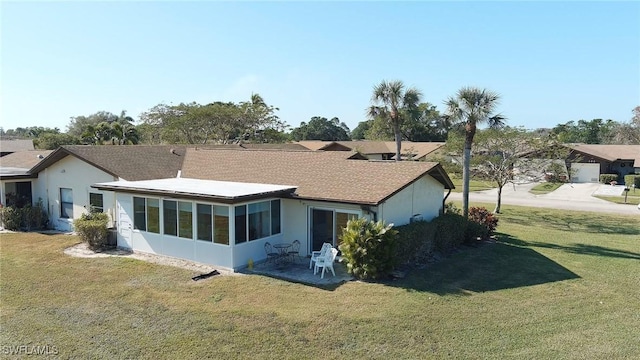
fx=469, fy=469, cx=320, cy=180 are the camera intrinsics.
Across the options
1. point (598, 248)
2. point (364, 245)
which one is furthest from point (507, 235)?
point (364, 245)

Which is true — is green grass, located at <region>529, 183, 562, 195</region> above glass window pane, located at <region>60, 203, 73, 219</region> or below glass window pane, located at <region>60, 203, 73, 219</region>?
below

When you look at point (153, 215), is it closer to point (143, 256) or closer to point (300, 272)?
point (143, 256)

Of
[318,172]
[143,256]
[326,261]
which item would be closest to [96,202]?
[143,256]

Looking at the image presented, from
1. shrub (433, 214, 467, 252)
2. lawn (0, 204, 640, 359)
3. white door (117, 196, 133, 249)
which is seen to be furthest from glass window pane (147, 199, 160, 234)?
shrub (433, 214, 467, 252)

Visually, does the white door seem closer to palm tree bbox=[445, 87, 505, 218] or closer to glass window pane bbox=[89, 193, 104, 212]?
glass window pane bbox=[89, 193, 104, 212]

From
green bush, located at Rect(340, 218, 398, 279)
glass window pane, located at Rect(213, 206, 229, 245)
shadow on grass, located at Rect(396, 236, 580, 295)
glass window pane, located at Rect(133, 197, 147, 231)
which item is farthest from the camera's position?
glass window pane, located at Rect(133, 197, 147, 231)

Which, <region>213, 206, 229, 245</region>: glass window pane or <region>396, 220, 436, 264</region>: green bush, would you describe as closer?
<region>396, 220, 436, 264</region>: green bush

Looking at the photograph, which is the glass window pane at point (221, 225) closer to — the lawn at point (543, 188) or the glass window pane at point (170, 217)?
the glass window pane at point (170, 217)

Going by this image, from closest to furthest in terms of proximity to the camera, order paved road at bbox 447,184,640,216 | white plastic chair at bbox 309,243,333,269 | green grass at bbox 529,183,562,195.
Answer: white plastic chair at bbox 309,243,333,269
paved road at bbox 447,184,640,216
green grass at bbox 529,183,562,195
